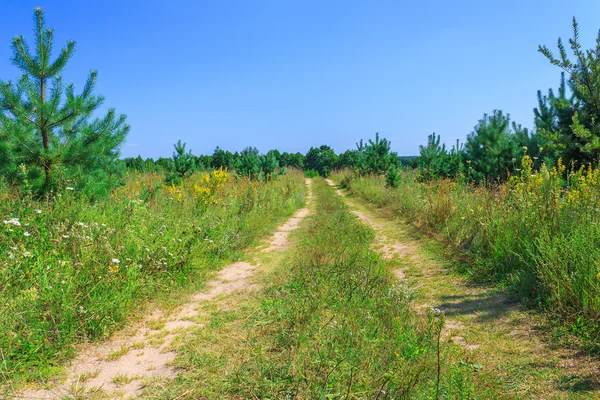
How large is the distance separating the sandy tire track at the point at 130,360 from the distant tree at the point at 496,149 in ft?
35.3

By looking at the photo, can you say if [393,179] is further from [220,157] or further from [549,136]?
[220,157]

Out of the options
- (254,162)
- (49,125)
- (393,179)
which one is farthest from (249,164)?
(49,125)

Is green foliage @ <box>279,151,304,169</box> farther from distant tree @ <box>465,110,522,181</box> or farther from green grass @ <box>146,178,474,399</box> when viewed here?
green grass @ <box>146,178,474,399</box>

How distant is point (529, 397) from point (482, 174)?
37.2ft

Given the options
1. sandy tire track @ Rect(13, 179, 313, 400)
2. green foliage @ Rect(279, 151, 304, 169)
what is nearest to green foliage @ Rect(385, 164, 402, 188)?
sandy tire track @ Rect(13, 179, 313, 400)

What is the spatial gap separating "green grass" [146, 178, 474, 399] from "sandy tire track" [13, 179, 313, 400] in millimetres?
204

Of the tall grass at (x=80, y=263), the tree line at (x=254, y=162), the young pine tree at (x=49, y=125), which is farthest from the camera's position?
the tree line at (x=254, y=162)

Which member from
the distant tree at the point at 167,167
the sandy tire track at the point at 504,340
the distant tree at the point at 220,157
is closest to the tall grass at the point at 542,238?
the sandy tire track at the point at 504,340

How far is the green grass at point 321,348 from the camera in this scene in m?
2.53

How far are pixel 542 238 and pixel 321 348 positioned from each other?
323 cm

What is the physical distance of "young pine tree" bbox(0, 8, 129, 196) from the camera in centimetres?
521

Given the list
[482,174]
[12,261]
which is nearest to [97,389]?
[12,261]

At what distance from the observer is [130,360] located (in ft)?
11.0

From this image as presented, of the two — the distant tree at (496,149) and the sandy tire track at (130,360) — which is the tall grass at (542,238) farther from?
the distant tree at (496,149)
